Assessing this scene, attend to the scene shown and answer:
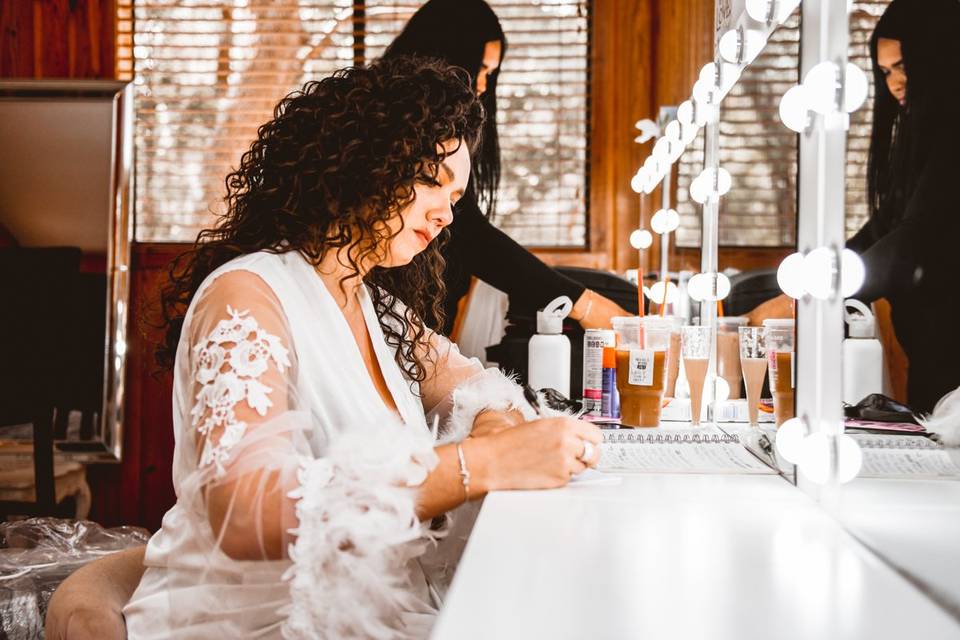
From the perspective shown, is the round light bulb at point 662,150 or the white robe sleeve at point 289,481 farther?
the round light bulb at point 662,150

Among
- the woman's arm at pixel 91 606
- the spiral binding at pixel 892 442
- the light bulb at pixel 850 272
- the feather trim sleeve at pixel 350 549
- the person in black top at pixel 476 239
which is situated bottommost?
the woman's arm at pixel 91 606

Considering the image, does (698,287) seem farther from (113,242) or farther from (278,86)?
(113,242)

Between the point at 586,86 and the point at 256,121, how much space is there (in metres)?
1.24

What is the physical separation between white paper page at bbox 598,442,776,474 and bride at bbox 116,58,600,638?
15 centimetres

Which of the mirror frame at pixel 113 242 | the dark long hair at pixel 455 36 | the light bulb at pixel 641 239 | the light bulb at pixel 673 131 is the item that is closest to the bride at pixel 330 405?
the dark long hair at pixel 455 36

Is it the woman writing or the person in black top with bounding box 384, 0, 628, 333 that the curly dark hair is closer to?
the woman writing

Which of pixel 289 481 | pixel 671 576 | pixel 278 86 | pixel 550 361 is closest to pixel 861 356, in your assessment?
pixel 671 576

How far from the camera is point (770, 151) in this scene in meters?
1.39

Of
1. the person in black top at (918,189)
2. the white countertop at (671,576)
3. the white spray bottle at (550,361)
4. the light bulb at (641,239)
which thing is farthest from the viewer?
the light bulb at (641,239)

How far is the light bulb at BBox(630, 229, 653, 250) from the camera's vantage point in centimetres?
255

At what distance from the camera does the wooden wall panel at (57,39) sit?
3018 millimetres

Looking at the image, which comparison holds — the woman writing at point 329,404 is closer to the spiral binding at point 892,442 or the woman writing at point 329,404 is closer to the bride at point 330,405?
the bride at point 330,405

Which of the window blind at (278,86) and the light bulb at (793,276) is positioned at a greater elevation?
the window blind at (278,86)

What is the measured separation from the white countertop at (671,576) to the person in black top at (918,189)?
18cm
